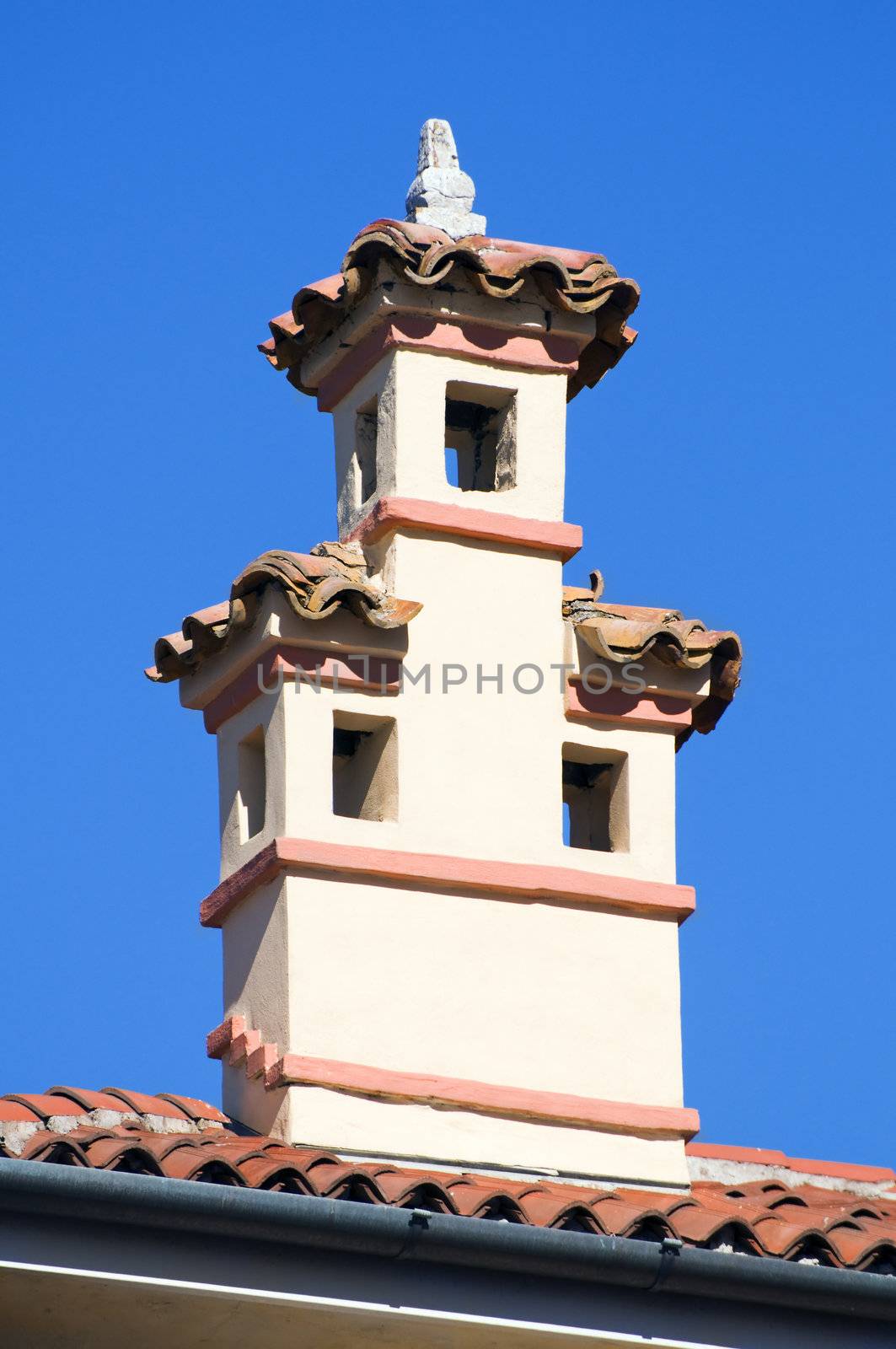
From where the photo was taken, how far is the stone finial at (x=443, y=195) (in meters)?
13.5

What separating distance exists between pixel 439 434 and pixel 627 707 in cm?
160


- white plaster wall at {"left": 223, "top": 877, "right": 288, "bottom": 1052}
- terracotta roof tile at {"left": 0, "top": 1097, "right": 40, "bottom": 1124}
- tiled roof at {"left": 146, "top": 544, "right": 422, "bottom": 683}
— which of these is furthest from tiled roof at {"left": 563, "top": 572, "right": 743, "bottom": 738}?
terracotta roof tile at {"left": 0, "top": 1097, "right": 40, "bottom": 1124}

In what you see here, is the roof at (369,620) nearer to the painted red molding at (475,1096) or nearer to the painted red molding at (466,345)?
the painted red molding at (466,345)

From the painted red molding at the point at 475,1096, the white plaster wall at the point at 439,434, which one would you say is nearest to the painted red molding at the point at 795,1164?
the painted red molding at the point at 475,1096

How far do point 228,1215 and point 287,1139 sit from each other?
7.89 feet

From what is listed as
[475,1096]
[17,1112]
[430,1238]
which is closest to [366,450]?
[475,1096]

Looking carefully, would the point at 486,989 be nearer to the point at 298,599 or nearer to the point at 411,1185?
the point at 298,599

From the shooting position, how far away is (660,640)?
12586 millimetres

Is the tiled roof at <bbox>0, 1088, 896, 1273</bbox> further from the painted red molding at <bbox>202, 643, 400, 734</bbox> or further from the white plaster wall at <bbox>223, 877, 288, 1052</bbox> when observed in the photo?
the painted red molding at <bbox>202, 643, 400, 734</bbox>

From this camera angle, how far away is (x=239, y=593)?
39.8 feet

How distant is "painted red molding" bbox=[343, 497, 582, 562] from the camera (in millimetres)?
12570

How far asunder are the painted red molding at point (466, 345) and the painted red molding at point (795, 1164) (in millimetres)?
3852

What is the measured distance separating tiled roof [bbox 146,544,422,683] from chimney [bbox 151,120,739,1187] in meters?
0.01

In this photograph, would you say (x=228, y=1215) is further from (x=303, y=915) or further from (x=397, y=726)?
(x=397, y=726)
